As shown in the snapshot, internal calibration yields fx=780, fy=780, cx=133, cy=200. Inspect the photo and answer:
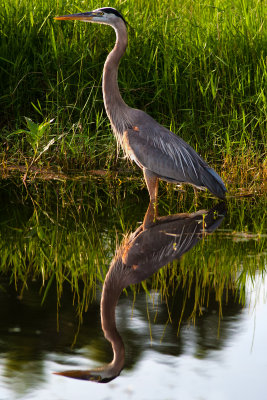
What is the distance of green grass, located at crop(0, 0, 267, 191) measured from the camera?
7973 mm

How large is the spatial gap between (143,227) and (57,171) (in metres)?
2.14

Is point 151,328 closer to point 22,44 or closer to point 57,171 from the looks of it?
point 57,171

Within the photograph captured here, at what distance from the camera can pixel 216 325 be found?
4.04 meters

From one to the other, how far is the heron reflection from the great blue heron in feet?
1.11

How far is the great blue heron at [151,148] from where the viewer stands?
22.3ft

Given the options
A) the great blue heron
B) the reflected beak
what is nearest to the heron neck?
the great blue heron

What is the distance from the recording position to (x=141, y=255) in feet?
17.4

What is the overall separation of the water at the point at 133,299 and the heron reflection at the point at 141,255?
2cm

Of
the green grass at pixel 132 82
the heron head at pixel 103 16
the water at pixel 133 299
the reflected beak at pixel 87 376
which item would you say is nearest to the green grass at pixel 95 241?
the water at pixel 133 299

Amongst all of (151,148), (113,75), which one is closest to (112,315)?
(151,148)

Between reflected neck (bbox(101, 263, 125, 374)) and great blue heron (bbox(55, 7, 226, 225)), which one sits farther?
great blue heron (bbox(55, 7, 226, 225))

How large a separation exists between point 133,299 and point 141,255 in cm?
85

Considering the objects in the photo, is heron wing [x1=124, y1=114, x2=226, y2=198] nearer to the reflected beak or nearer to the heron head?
the heron head

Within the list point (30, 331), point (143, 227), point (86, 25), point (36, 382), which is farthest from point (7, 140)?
point (36, 382)
